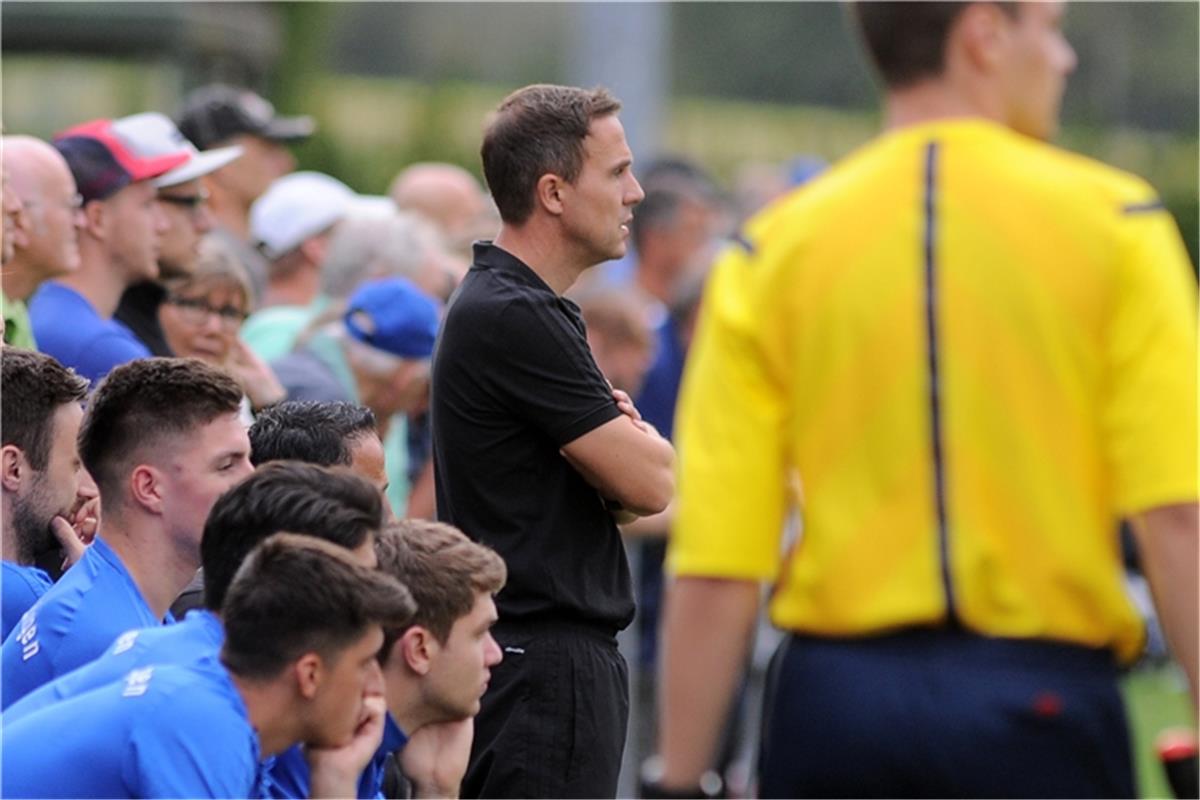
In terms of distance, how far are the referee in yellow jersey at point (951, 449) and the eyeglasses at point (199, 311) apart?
3456 mm

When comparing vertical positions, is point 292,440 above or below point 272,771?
above

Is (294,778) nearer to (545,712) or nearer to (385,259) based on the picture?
(545,712)

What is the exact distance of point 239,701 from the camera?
3557 millimetres

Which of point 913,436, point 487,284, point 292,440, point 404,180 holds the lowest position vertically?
point 404,180

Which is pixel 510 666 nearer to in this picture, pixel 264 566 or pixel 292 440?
pixel 292 440

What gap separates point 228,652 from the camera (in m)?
3.59

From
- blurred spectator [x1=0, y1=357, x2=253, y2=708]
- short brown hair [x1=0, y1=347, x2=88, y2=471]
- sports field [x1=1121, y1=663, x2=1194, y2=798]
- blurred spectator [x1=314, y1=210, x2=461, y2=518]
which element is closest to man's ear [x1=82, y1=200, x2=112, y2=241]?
blurred spectator [x1=314, y1=210, x2=461, y2=518]

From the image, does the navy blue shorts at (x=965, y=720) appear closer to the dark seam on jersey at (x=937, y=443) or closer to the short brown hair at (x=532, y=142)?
the dark seam on jersey at (x=937, y=443)

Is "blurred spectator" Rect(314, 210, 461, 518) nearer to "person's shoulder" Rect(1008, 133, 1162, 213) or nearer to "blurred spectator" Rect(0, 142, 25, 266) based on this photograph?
"blurred spectator" Rect(0, 142, 25, 266)

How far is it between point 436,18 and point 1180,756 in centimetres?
2525

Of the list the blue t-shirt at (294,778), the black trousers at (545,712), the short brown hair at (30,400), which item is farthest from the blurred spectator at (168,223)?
the blue t-shirt at (294,778)

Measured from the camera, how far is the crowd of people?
10.4ft

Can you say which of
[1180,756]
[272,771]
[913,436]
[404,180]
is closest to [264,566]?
[272,771]

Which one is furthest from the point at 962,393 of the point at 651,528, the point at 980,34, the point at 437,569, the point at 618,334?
the point at 651,528
